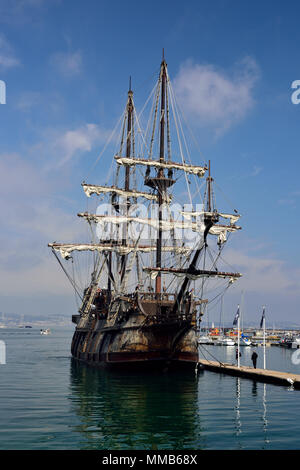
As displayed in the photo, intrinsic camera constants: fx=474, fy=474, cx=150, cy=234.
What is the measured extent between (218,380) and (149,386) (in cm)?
738

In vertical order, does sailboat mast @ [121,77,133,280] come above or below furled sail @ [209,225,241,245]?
above

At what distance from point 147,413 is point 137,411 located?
0.75 metres

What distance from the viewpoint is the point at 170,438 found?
19.8 m

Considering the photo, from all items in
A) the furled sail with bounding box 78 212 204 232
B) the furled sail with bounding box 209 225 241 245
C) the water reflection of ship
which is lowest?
the water reflection of ship

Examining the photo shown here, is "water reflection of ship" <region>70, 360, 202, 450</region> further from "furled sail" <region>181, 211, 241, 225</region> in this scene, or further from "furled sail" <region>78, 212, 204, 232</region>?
"furled sail" <region>181, 211, 241, 225</region>

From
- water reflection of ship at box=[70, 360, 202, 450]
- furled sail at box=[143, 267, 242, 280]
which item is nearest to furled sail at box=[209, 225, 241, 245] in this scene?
furled sail at box=[143, 267, 242, 280]

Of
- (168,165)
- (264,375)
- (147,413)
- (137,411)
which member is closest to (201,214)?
(168,165)

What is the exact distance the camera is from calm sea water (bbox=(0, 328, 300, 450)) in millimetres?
19219

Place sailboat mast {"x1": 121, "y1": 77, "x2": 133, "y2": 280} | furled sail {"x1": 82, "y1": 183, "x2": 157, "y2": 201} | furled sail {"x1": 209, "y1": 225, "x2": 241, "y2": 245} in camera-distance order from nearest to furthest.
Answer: furled sail {"x1": 209, "y1": 225, "x2": 241, "y2": 245}, furled sail {"x1": 82, "y1": 183, "x2": 157, "y2": 201}, sailboat mast {"x1": 121, "y1": 77, "x2": 133, "y2": 280}

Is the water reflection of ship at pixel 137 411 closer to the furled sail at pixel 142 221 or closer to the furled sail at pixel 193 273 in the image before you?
the furled sail at pixel 193 273

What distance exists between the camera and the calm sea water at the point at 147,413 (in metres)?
19.2

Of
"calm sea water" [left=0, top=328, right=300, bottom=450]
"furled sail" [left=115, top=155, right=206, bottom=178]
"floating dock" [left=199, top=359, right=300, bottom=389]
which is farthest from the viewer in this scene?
"furled sail" [left=115, top=155, right=206, bottom=178]

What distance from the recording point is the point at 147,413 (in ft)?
82.9
